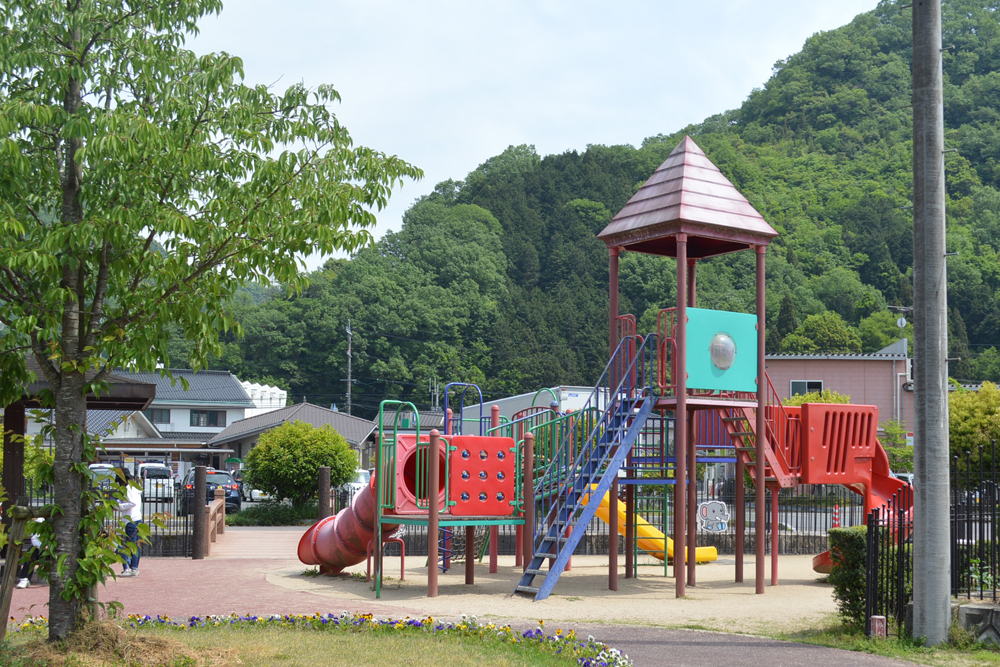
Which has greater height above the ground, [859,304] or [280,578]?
[859,304]

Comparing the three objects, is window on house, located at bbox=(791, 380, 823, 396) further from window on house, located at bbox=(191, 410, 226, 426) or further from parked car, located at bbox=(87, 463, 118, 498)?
parked car, located at bbox=(87, 463, 118, 498)

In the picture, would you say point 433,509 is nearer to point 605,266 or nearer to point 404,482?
point 404,482

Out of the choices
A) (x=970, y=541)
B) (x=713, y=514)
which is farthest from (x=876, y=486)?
(x=970, y=541)

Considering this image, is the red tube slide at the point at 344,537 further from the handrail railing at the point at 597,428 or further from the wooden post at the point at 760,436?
the wooden post at the point at 760,436

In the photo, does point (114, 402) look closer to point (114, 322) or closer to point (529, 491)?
point (529, 491)

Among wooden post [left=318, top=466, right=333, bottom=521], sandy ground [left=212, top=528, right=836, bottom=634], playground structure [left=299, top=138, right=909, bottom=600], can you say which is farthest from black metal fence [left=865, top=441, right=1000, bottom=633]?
wooden post [left=318, top=466, right=333, bottom=521]

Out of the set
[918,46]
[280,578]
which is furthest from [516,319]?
[918,46]

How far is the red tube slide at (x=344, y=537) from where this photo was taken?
51.6ft

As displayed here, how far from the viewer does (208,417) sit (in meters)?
74.9

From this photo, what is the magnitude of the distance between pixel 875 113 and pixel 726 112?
22781 millimetres

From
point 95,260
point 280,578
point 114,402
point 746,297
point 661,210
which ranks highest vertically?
point 746,297

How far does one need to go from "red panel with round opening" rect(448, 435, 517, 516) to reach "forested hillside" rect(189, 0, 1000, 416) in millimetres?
67345

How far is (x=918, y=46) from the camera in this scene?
408 inches

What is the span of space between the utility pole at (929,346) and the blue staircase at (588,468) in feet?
16.7
